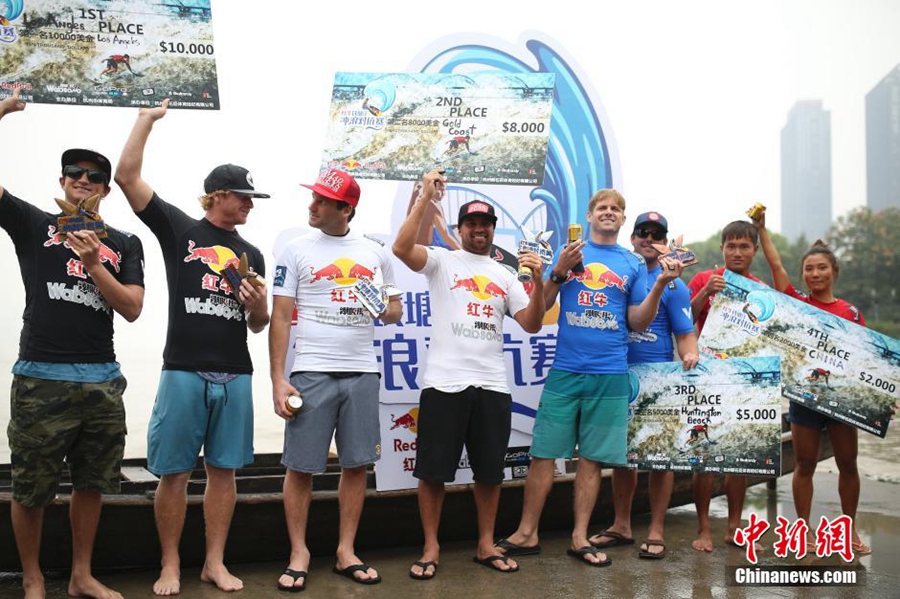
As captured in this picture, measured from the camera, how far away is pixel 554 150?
223 inches

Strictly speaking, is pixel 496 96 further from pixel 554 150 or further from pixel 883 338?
pixel 883 338

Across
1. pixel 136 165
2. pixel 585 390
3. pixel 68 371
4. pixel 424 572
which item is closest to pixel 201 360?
pixel 68 371

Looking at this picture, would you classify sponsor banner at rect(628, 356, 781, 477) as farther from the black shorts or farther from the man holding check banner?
the black shorts

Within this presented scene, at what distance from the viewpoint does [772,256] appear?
5.13 metres

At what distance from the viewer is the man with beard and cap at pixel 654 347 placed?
4.80 meters

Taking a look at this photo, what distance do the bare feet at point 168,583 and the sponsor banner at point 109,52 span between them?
239 centimetres

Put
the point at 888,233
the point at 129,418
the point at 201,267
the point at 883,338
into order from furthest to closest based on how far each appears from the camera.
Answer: the point at 888,233 < the point at 129,418 < the point at 883,338 < the point at 201,267

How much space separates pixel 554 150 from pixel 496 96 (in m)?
0.74

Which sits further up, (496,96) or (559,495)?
(496,96)

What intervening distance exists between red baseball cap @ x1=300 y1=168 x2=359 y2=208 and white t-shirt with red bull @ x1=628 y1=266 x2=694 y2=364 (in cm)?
195

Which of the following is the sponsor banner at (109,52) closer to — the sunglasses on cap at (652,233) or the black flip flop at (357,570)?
the black flip flop at (357,570)

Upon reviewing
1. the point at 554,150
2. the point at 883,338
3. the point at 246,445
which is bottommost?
the point at 246,445

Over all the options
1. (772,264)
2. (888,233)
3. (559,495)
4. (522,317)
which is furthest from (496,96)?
(888,233)

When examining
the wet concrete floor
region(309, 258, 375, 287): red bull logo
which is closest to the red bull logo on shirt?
region(309, 258, 375, 287): red bull logo
